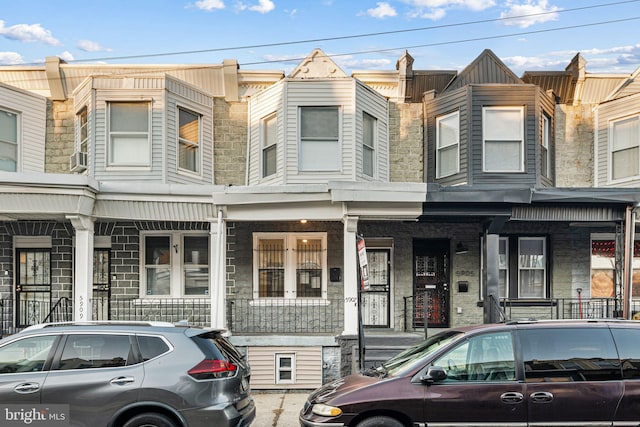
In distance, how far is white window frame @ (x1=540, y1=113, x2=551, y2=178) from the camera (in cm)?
1253

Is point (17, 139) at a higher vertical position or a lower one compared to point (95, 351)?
higher

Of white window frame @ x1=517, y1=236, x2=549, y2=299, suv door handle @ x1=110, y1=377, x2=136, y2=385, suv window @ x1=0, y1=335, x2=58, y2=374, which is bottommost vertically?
suv door handle @ x1=110, y1=377, x2=136, y2=385

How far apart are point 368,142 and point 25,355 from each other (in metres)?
8.42

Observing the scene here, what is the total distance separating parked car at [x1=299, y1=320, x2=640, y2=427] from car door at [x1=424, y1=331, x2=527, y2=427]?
10mm

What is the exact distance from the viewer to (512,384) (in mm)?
5766

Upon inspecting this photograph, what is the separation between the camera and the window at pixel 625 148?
12320 millimetres

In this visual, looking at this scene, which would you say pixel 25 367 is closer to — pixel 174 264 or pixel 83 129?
pixel 174 264

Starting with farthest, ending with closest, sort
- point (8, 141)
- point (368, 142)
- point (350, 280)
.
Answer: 1. point (368, 142)
2. point (8, 141)
3. point (350, 280)

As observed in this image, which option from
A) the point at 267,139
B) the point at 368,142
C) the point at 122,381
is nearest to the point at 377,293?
the point at 368,142

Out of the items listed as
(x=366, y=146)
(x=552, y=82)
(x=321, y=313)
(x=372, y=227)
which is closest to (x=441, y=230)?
(x=372, y=227)

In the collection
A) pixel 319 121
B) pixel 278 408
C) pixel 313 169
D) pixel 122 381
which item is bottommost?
pixel 278 408

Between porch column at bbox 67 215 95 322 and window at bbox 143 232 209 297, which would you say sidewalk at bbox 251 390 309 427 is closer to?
window at bbox 143 232 209 297

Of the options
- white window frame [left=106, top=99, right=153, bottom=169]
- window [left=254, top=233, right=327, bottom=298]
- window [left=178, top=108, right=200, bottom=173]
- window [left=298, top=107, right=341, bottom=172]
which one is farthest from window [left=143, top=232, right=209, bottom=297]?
window [left=298, top=107, right=341, bottom=172]

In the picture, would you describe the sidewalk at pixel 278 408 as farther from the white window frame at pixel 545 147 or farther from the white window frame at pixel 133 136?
the white window frame at pixel 545 147
